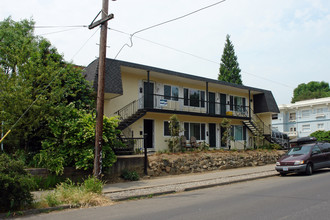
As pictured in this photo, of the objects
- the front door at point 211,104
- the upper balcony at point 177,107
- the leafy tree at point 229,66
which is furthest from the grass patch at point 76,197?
the leafy tree at point 229,66

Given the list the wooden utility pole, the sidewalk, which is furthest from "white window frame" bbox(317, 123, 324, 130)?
the wooden utility pole

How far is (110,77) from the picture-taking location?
53.8 ft

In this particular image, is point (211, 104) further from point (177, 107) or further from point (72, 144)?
point (72, 144)

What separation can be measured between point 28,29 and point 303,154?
73.8 ft

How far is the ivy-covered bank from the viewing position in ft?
49.1

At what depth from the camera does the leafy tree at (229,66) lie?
49.9 metres

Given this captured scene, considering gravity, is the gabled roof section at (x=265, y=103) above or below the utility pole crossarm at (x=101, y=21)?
below

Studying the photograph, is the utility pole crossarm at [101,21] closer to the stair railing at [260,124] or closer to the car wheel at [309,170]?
the car wheel at [309,170]

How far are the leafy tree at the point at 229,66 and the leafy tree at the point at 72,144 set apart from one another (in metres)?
40.3

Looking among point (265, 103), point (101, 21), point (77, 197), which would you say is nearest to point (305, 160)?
point (77, 197)

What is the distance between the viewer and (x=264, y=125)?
2698 centimetres

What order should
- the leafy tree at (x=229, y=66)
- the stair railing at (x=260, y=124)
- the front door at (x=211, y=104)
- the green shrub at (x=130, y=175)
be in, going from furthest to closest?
the leafy tree at (x=229, y=66) → the stair railing at (x=260, y=124) → the front door at (x=211, y=104) → the green shrub at (x=130, y=175)

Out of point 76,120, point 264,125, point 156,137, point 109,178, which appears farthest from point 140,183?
point 264,125

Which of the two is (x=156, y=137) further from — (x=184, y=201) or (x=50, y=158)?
(x=184, y=201)
